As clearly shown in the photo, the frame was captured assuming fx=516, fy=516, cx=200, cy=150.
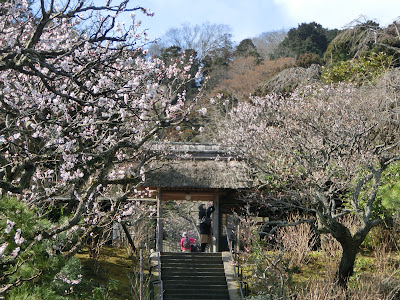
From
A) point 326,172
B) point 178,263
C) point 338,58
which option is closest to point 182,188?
point 178,263

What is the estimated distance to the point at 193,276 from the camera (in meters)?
15.1

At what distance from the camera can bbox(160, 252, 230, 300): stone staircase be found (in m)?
14.2

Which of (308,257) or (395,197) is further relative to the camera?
(308,257)

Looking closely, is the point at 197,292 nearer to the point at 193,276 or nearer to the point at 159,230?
the point at 193,276

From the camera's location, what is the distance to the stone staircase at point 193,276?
1419 centimetres

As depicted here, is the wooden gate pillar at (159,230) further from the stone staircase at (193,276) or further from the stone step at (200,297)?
the stone step at (200,297)

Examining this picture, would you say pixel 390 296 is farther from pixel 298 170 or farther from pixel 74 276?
pixel 74 276

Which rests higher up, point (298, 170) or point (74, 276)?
point (298, 170)

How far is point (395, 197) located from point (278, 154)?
244 inches

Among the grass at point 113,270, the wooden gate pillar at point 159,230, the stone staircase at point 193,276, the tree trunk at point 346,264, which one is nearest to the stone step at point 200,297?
the stone staircase at point 193,276

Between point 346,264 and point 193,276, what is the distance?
183 inches

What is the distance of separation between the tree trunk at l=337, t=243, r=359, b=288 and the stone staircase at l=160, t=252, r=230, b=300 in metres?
3.24

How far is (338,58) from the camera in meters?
26.5

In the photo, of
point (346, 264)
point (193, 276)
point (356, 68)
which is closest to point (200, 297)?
point (193, 276)
